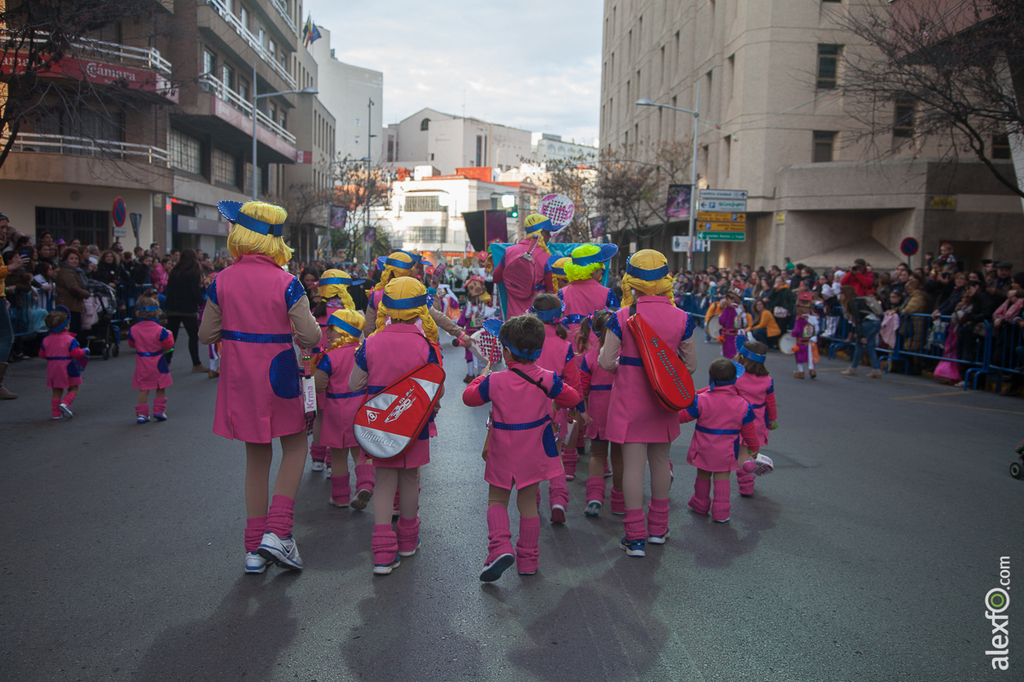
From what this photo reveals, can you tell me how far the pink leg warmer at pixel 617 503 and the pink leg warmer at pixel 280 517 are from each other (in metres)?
2.35

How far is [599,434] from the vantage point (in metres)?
5.57

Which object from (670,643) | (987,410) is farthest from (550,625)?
(987,410)

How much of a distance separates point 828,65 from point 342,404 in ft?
102

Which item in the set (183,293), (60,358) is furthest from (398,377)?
(183,293)

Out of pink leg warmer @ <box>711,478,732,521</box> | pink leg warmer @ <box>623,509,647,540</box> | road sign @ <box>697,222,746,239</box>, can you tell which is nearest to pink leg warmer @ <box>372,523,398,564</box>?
pink leg warmer @ <box>623,509,647,540</box>

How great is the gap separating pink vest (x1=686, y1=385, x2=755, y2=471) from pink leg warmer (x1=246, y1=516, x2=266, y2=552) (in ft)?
9.51

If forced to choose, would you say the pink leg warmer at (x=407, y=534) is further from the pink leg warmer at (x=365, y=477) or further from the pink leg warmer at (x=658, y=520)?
the pink leg warmer at (x=658, y=520)

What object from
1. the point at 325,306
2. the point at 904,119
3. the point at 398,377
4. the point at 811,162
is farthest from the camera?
the point at 811,162

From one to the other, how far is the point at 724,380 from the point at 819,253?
26.7 meters

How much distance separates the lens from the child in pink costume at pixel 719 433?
528cm

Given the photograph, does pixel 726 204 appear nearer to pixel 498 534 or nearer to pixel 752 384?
pixel 752 384

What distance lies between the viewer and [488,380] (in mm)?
4289

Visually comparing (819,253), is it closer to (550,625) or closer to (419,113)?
(550,625)

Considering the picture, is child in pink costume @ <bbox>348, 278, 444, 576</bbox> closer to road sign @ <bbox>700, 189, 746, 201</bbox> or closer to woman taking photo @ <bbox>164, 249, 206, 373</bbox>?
woman taking photo @ <bbox>164, 249, 206, 373</bbox>
